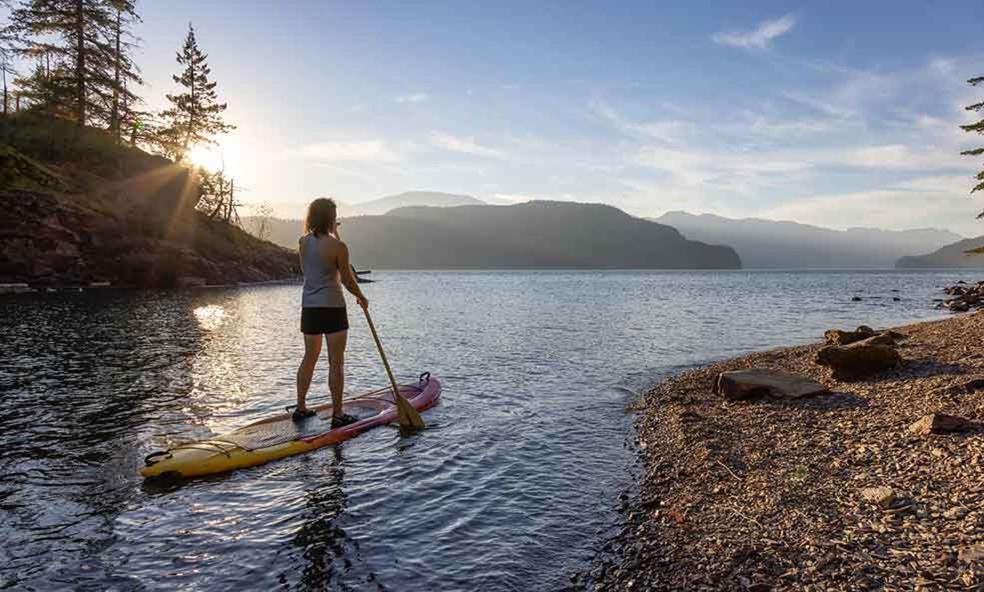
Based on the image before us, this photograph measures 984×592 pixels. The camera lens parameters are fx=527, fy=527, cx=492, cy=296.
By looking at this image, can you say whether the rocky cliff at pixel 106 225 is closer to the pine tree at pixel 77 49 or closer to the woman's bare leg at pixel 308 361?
the pine tree at pixel 77 49

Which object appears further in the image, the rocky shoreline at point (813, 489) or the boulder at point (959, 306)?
the boulder at point (959, 306)

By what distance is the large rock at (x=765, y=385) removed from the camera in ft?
41.0

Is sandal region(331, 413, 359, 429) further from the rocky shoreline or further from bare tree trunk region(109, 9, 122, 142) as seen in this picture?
bare tree trunk region(109, 9, 122, 142)

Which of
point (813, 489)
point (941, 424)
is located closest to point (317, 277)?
point (813, 489)

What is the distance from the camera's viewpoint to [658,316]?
43000 mm

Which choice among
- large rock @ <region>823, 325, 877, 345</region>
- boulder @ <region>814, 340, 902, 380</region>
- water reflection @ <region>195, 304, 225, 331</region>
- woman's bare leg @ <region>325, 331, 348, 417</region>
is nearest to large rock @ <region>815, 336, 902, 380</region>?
boulder @ <region>814, 340, 902, 380</region>

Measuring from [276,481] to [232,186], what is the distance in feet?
306

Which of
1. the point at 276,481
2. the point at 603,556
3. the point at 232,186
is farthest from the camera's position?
the point at 232,186

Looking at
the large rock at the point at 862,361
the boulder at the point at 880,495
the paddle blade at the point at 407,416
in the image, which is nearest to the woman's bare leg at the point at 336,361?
the paddle blade at the point at 407,416

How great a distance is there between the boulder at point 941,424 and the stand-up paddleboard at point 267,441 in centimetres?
1000

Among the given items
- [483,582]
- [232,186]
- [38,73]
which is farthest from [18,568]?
[232,186]

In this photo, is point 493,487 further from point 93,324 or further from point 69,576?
point 93,324

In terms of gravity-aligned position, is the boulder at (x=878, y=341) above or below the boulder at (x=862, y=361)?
above

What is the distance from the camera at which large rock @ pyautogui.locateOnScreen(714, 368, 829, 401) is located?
12.5 m
